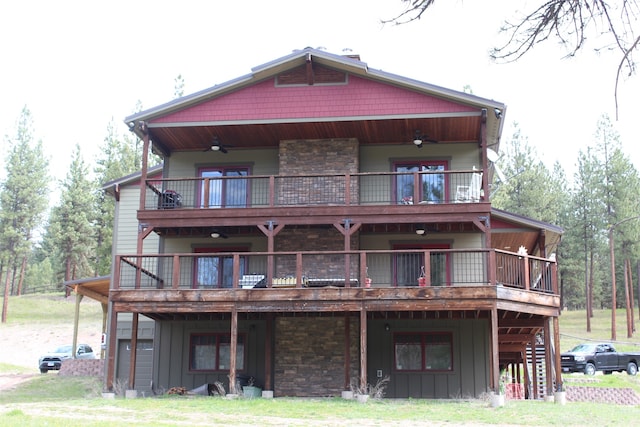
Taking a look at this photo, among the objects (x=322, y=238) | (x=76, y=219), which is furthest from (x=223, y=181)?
(x=76, y=219)

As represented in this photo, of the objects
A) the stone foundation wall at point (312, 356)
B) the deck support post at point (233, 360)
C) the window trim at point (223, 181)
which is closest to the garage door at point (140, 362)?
the stone foundation wall at point (312, 356)

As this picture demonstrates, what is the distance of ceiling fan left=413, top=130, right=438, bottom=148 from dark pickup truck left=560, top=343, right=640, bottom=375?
54.6 feet

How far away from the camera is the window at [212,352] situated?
24.4 m

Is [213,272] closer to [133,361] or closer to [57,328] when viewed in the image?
[133,361]

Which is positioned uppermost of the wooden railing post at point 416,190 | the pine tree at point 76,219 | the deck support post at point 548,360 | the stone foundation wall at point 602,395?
the pine tree at point 76,219

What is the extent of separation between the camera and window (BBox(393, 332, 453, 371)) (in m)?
23.2

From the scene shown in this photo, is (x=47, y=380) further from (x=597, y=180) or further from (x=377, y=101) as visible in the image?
(x=597, y=180)

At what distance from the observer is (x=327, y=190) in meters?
23.7

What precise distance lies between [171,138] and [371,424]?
13071 mm

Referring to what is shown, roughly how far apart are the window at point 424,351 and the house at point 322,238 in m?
0.04

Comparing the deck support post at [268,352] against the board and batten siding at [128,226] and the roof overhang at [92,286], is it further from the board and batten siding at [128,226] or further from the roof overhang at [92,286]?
the roof overhang at [92,286]

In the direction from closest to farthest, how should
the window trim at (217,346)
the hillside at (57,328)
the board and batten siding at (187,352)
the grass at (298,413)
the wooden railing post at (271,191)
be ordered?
the grass at (298,413) < the wooden railing post at (271,191) < the board and batten siding at (187,352) < the window trim at (217,346) < the hillside at (57,328)

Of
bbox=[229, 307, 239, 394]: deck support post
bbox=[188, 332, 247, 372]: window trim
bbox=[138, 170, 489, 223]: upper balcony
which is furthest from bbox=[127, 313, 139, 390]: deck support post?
bbox=[138, 170, 489, 223]: upper balcony

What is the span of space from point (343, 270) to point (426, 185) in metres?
3.60
